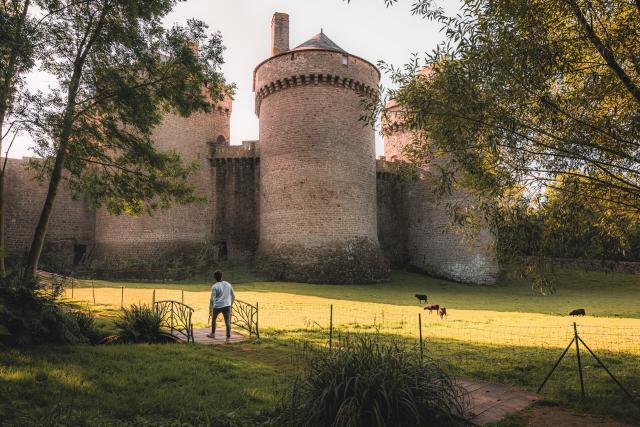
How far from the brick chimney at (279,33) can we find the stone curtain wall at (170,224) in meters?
6.22

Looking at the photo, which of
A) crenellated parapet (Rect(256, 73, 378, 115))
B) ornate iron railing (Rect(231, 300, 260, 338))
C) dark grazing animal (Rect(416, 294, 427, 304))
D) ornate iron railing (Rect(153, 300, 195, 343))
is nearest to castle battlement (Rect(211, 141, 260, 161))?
crenellated parapet (Rect(256, 73, 378, 115))

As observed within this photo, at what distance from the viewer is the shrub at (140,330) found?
765cm

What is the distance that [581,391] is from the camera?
5680 mm

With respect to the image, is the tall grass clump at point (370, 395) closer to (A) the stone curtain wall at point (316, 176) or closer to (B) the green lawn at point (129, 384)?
(B) the green lawn at point (129, 384)

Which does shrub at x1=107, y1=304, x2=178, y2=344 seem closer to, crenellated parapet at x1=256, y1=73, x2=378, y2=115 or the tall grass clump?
the tall grass clump

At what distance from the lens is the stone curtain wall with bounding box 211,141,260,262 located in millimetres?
28297

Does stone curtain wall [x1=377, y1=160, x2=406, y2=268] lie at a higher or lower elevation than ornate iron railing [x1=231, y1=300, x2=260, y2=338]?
higher

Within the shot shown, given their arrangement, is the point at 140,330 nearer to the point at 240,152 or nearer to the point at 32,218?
the point at 32,218

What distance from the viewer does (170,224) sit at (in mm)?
26281

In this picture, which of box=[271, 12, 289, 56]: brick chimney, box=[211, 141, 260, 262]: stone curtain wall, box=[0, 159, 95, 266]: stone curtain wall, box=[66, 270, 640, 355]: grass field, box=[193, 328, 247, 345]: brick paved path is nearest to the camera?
box=[193, 328, 247, 345]: brick paved path

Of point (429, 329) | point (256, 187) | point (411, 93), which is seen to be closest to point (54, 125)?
point (411, 93)

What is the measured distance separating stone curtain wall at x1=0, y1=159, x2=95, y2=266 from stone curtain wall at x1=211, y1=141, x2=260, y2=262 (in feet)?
24.2

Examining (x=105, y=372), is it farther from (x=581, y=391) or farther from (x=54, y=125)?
(x=54, y=125)

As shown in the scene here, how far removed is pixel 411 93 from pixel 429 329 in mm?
6285
